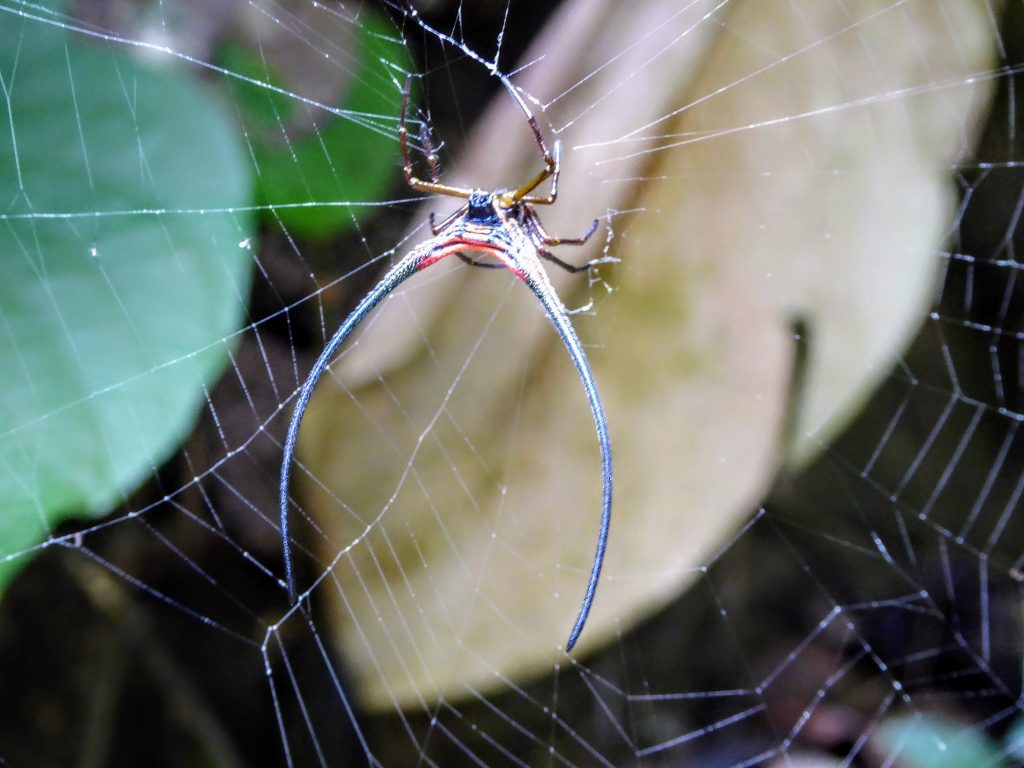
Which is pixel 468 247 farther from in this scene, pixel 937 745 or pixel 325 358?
pixel 937 745

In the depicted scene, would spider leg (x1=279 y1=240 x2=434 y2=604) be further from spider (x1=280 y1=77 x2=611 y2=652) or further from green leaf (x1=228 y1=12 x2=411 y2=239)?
green leaf (x1=228 y1=12 x2=411 y2=239)

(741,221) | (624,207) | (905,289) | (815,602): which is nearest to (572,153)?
(624,207)

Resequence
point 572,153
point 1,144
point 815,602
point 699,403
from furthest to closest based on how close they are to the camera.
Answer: point 815,602, point 699,403, point 572,153, point 1,144

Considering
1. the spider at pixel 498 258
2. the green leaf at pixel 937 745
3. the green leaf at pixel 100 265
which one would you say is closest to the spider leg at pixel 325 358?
the spider at pixel 498 258

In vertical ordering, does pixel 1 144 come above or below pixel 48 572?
above

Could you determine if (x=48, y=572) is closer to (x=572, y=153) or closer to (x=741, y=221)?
(x=572, y=153)

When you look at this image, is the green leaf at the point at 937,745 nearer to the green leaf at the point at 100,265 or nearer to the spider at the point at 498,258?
the spider at the point at 498,258

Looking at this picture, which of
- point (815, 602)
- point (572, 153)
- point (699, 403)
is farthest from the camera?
point (815, 602)
